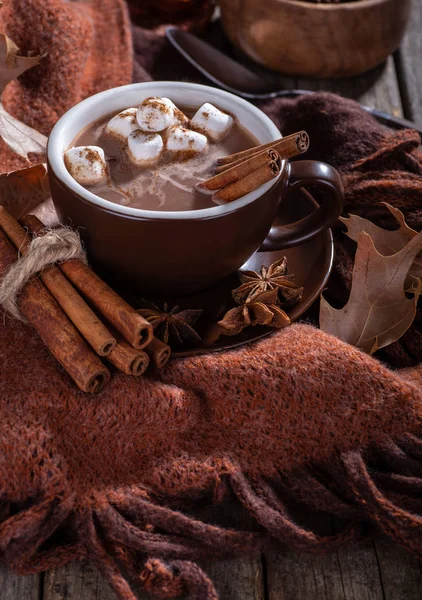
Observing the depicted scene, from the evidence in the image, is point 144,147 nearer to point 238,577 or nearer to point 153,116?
point 153,116

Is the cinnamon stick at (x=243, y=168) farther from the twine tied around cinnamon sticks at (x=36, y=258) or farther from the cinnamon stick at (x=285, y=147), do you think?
the twine tied around cinnamon sticks at (x=36, y=258)

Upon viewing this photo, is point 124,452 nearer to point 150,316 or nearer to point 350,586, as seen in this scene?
point 150,316

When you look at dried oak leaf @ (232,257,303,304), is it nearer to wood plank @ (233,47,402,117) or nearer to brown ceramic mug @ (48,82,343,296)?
brown ceramic mug @ (48,82,343,296)

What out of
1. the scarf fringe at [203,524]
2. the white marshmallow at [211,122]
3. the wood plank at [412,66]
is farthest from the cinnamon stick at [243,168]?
the wood plank at [412,66]

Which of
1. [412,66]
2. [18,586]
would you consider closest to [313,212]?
[18,586]

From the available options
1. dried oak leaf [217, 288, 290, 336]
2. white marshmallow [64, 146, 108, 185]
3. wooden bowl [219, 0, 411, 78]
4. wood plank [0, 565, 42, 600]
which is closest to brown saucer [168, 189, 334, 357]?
dried oak leaf [217, 288, 290, 336]
